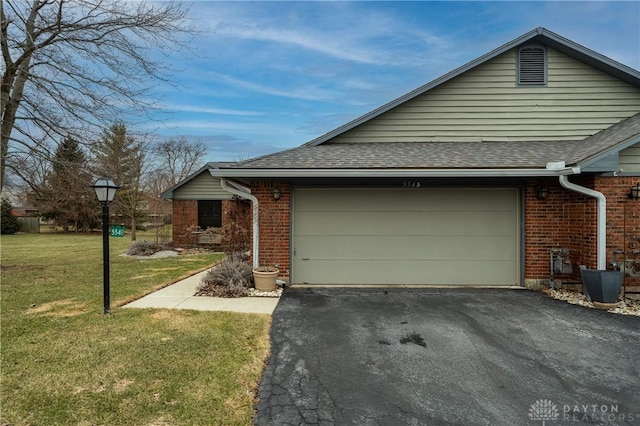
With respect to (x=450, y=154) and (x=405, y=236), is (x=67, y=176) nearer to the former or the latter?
(x=405, y=236)

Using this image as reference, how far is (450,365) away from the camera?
3.83 metres

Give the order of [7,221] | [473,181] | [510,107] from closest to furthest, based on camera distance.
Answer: [473,181] < [510,107] < [7,221]

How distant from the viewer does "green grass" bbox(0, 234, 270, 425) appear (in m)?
2.87

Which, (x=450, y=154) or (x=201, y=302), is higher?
(x=450, y=154)

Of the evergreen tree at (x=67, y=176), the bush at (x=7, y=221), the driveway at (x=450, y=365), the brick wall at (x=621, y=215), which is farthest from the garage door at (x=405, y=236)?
the bush at (x=7, y=221)

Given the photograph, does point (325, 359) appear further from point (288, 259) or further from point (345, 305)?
point (288, 259)

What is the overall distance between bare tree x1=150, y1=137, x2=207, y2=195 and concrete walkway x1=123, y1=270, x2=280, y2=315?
26663 mm

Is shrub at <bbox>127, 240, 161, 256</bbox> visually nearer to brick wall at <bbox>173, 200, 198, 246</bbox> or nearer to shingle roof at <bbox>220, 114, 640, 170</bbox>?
brick wall at <bbox>173, 200, 198, 246</bbox>

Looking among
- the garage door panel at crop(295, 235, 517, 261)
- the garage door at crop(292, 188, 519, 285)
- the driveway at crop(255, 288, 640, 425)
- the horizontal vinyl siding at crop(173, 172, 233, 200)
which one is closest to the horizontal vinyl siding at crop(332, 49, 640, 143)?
the garage door at crop(292, 188, 519, 285)

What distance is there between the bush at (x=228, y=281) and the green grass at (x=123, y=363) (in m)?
1.26

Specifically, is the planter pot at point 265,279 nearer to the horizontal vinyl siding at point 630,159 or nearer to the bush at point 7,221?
Answer: the horizontal vinyl siding at point 630,159

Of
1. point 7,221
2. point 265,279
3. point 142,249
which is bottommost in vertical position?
point 142,249

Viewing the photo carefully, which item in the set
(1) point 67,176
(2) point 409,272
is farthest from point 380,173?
(1) point 67,176

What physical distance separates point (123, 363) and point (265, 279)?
3.39 metres
